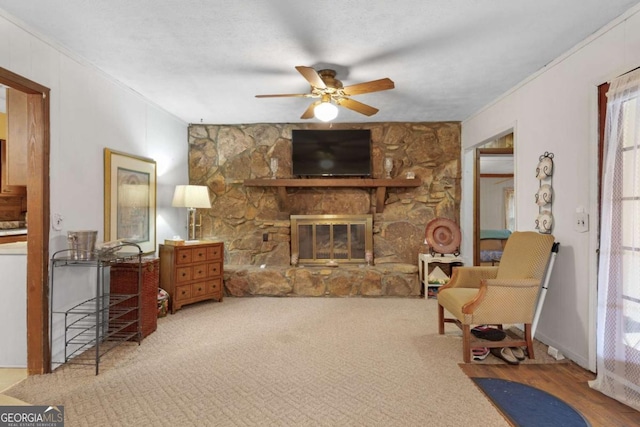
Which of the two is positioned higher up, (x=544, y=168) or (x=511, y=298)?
(x=544, y=168)

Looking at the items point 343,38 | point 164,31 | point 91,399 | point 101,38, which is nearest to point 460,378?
point 91,399

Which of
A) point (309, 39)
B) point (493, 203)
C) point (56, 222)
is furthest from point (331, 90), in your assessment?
point (493, 203)

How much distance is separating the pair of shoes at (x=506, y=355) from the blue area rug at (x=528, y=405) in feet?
Answer: 1.02

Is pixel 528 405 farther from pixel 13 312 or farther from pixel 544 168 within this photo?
pixel 13 312

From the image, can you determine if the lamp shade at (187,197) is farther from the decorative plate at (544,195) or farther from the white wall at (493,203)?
the white wall at (493,203)

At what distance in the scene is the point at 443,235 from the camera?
4480 millimetres

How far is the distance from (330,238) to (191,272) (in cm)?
186

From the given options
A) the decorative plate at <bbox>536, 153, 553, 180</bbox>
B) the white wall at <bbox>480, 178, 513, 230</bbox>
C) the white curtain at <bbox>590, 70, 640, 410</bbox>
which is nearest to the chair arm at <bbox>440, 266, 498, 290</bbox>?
the decorative plate at <bbox>536, 153, 553, 180</bbox>

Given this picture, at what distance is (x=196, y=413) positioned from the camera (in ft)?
6.20

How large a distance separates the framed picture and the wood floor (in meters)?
3.19

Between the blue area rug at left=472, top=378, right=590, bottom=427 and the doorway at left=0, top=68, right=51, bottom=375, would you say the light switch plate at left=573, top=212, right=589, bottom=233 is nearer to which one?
the blue area rug at left=472, top=378, right=590, bottom=427

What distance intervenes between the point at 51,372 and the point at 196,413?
130cm

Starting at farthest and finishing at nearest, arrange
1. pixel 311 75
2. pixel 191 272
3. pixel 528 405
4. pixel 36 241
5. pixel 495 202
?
pixel 495 202 < pixel 191 272 < pixel 311 75 < pixel 36 241 < pixel 528 405

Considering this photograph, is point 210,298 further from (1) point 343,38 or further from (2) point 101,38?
(1) point 343,38
